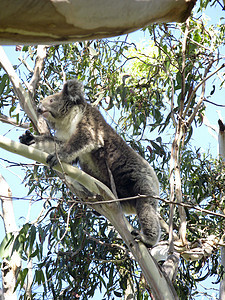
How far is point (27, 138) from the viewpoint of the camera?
3035 mm

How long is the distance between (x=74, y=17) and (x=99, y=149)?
2.55 metres

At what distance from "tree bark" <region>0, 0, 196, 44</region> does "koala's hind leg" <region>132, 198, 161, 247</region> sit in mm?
2104

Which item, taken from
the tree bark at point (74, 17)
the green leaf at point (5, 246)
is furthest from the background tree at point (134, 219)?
the tree bark at point (74, 17)

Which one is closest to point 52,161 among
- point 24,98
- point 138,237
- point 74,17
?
point 24,98

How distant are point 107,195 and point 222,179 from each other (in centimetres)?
165

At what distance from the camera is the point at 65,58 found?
4680mm

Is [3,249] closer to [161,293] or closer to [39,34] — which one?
[161,293]

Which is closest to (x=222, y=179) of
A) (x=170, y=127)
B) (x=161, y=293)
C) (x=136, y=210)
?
(x=170, y=127)

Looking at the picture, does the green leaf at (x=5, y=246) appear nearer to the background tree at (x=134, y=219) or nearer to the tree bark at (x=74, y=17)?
the background tree at (x=134, y=219)

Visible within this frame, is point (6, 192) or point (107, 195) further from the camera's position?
point (6, 192)

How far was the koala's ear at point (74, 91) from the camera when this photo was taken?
11.8 feet

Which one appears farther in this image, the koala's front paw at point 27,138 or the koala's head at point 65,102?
the koala's head at point 65,102

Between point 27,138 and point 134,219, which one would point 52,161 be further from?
point 134,219

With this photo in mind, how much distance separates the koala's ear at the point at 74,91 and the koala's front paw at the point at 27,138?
2.29ft
